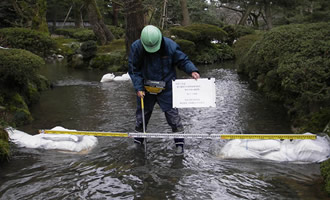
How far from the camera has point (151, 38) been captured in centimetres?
405

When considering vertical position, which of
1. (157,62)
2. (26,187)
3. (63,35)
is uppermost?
(63,35)

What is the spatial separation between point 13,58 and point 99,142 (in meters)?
2.57

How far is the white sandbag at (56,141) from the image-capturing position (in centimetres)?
484

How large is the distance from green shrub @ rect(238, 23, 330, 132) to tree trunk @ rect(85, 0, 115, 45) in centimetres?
1461

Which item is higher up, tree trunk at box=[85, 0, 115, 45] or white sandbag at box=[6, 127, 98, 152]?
tree trunk at box=[85, 0, 115, 45]

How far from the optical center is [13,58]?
20.3 feet

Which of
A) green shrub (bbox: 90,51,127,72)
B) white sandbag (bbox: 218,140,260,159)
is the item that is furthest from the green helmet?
green shrub (bbox: 90,51,127,72)

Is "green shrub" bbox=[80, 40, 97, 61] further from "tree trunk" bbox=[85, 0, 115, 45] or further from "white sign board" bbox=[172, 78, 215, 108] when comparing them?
"white sign board" bbox=[172, 78, 215, 108]

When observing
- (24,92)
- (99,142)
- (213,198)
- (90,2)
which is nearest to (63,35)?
(90,2)

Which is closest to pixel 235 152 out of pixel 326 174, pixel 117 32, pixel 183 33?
pixel 326 174

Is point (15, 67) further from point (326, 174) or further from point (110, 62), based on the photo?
point (110, 62)

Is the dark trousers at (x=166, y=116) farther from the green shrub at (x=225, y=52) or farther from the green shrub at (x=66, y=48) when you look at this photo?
the green shrub at (x=225, y=52)

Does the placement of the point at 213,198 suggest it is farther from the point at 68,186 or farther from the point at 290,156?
the point at 68,186

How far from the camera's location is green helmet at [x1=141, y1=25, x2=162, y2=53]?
159 inches
